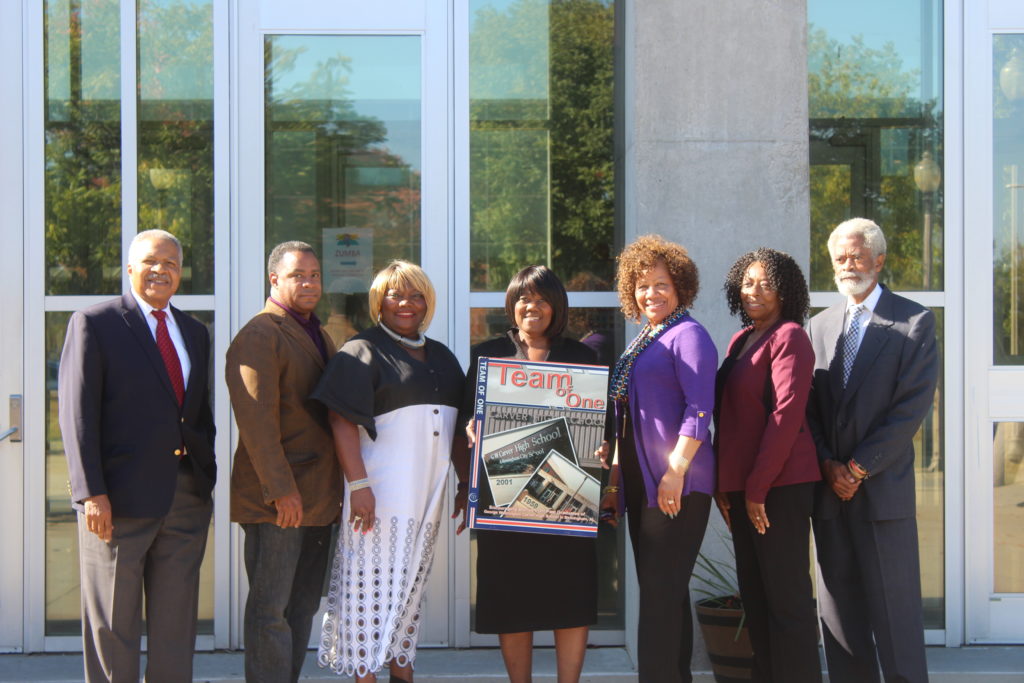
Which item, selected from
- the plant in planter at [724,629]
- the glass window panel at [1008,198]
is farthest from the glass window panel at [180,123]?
the glass window panel at [1008,198]

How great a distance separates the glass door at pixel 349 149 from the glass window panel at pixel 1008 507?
2.80m

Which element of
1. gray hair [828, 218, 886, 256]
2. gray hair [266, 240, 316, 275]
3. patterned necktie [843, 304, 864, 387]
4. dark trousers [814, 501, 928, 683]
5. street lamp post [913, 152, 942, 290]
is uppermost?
street lamp post [913, 152, 942, 290]

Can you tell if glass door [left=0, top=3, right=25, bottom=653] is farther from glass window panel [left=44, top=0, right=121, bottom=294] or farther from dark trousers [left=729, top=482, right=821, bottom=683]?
dark trousers [left=729, top=482, right=821, bottom=683]

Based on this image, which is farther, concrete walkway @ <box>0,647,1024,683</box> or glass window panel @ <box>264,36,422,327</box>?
glass window panel @ <box>264,36,422,327</box>

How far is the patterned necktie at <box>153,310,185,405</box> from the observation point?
11.9 feet

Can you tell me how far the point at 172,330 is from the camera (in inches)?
147

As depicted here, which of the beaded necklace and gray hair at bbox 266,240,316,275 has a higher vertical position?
gray hair at bbox 266,240,316,275

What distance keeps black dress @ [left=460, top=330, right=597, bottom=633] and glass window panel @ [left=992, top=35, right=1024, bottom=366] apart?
2513mm

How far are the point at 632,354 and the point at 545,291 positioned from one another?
0.42 meters

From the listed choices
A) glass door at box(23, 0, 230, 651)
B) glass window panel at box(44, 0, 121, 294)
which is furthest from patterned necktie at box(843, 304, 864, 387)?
glass window panel at box(44, 0, 121, 294)

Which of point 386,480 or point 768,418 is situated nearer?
point 768,418

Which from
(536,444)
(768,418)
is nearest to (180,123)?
(536,444)

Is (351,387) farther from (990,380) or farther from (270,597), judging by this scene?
(990,380)

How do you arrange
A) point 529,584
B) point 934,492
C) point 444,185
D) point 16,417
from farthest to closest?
point 934,492, point 444,185, point 16,417, point 529,584
